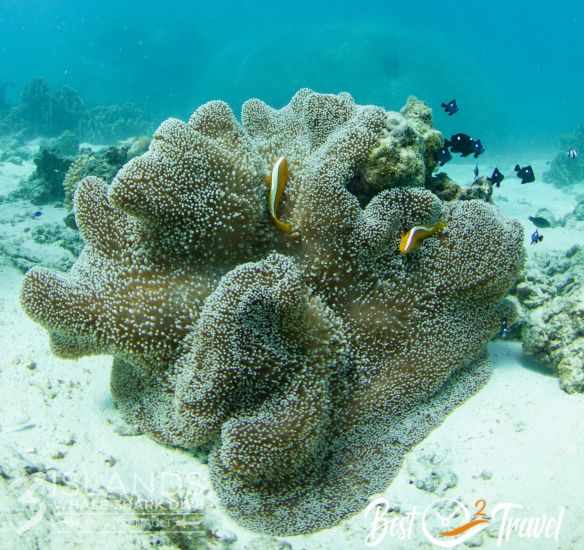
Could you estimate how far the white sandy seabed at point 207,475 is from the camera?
2.50 m

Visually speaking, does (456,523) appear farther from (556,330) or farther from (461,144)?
(461,144)

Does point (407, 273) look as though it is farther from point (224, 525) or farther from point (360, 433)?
point (224, 525)

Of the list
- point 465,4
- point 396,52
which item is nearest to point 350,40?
point 396,52

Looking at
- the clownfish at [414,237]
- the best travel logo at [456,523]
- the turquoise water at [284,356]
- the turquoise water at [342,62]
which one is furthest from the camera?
the turquoise water at [342,62]

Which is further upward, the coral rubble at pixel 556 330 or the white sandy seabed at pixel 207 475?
the coral rubble at pixel 556 330

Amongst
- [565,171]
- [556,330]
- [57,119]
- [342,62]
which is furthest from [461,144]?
[342,62]

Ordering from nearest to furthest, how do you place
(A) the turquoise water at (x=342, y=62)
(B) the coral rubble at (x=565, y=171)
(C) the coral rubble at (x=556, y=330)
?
(C) the coral rubble at (x=556, y=330), (B) the coral rubble at (x=565, y=171), (A) the turquoise water at (x=342, y=62)

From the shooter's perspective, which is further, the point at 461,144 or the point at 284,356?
the point at 461,144

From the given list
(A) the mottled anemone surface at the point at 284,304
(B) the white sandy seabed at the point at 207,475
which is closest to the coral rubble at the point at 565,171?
(B) the white sandy seabed at the point at 207,475

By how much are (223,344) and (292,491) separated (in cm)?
109

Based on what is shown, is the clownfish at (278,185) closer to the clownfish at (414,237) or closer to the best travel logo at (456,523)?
the clownfish at (414,237)

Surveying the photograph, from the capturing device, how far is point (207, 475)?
3.26 meters

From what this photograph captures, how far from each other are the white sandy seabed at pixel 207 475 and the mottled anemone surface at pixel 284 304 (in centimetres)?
17

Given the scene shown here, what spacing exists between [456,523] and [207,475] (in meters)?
1.70
